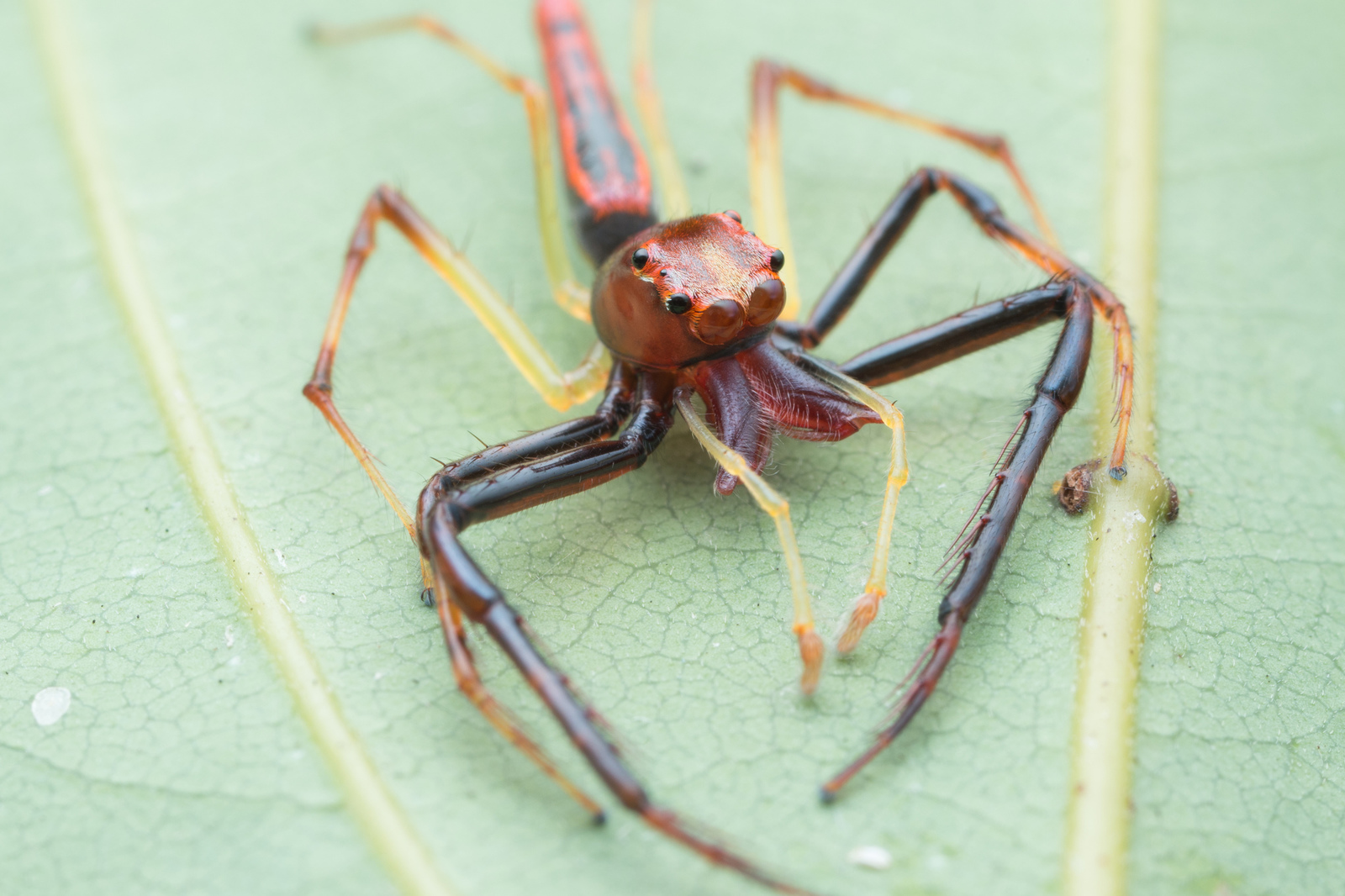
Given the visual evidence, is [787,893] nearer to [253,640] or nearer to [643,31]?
[253,640]

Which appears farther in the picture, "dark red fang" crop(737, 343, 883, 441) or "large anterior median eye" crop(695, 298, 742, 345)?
"dark red fang" crop(737, 343, 883, 441)

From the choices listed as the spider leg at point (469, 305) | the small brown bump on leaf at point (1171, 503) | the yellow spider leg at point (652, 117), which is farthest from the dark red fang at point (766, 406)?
the yellow spider leg at point (652, 117)

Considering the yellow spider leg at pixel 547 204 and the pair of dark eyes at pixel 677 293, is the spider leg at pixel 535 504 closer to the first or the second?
the pair of dark eyes at pixel 677 293

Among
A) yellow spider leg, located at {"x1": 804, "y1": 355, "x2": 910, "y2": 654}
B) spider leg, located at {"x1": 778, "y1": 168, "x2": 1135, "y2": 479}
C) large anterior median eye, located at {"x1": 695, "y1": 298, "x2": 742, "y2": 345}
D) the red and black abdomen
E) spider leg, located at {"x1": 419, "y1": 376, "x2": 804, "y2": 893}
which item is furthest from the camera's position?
the red and black abdomen

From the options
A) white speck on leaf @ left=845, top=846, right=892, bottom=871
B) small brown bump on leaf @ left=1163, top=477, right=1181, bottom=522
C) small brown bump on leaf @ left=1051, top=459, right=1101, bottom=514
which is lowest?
white speck on leaf @ left=845, top=846, right=892, bottom=871

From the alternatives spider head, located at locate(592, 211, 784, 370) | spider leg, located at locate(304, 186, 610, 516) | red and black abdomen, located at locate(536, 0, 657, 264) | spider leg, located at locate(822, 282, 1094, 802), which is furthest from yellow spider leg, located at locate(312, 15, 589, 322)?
spider leg, located at locate(822, 282, 1094, 802)

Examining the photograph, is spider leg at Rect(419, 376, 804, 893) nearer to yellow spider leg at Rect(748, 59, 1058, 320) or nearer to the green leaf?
the green leaf
